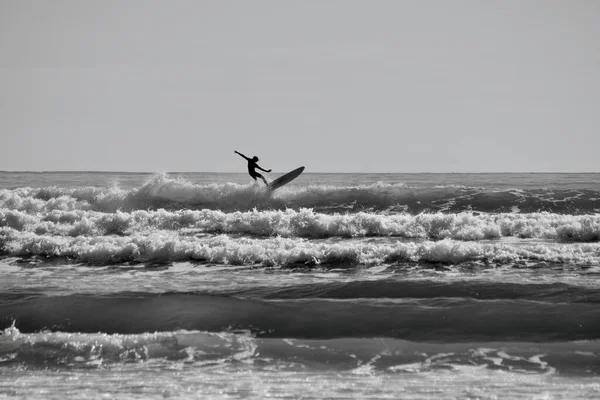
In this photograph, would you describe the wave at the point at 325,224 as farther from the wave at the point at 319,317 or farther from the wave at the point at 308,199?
the wave at the point at 319,317

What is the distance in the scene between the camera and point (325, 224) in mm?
15711

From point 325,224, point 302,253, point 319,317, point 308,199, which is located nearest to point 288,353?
point 319,317

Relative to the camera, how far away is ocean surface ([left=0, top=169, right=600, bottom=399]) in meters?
5.68

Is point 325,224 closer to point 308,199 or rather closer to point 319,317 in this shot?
point 308,199

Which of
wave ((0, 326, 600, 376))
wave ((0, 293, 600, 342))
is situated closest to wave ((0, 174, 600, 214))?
wave ((0, 293, 600, 342))

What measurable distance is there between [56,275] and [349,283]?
15.3ft

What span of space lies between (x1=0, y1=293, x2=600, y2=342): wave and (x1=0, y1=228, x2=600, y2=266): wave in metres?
3.08

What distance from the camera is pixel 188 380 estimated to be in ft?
18.8

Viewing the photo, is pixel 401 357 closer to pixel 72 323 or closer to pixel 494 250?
A: pixel 72 323

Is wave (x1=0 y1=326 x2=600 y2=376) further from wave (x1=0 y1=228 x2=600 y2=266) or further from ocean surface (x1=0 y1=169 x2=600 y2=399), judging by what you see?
wave (x1=0 y1=228 x2=600 y2=266)

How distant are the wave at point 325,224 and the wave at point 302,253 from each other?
111 inches

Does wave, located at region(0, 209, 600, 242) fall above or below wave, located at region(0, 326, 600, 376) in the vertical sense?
above

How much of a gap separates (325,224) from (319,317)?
8061 mm

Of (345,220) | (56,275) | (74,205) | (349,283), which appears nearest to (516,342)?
(349,283)
